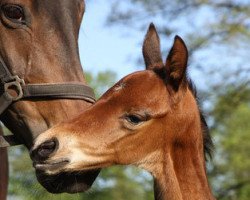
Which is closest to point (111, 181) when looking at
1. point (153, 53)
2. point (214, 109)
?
point (214, 109)

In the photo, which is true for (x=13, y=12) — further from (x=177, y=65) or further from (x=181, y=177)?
(x=181, y=177)

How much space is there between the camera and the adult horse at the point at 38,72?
4838 millimetres

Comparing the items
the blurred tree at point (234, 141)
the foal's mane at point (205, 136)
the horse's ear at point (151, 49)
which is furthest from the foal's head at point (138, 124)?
the blurred tree at point (234, 141)

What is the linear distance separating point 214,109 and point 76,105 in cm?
987

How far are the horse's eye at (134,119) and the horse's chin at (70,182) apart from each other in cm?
40

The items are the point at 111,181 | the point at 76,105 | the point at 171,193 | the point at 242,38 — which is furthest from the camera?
the point at 111,181

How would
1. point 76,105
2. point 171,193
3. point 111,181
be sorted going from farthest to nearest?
point 111,181
point 76,105
point 171,193

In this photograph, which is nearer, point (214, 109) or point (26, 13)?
point (26, 13)

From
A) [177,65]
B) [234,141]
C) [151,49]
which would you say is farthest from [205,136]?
[234,141]

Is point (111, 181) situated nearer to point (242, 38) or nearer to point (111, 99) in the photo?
point (242, 38)

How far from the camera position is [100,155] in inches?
176

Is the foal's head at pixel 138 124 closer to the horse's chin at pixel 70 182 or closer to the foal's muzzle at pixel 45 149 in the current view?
the foal's muzzle at pixel 45 149

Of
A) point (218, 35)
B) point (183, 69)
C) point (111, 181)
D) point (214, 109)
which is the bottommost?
point (111, 181)

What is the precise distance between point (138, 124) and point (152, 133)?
0.10 metres
